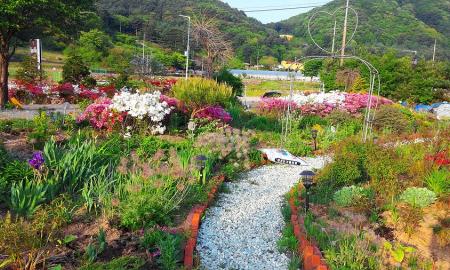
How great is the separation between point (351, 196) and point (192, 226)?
2.45 meters

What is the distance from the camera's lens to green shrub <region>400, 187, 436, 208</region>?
18.6 ft

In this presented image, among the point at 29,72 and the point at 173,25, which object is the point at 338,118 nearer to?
the point at 29,72

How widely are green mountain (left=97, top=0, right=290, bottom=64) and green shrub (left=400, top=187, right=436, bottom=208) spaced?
57.7 meters

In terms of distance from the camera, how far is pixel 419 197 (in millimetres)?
5730

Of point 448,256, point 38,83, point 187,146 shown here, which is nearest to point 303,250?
point 448,256

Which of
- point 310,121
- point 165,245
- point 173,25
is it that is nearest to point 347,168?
point 165,245

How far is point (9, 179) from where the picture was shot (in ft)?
Result: 16.5

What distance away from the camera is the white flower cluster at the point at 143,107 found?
28.9 ft

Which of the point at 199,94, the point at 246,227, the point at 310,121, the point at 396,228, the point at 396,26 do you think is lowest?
the point at 246,227

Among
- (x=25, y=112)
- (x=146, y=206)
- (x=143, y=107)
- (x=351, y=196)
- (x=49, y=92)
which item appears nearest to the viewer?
(x=146, y=206)

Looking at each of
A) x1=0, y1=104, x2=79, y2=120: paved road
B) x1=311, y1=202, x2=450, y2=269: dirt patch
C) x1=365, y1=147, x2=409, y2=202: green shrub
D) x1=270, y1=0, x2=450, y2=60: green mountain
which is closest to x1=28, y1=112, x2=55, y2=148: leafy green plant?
x1=0, y1=104, x2=79, y2=120: paved road

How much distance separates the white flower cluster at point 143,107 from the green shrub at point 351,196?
14.5 feet

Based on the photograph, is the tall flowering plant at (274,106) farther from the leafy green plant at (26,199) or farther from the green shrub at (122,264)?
the green shrub at (122,264)

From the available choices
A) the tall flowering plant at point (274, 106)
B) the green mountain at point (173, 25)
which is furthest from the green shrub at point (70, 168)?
the green mountain at point (173, 25)
